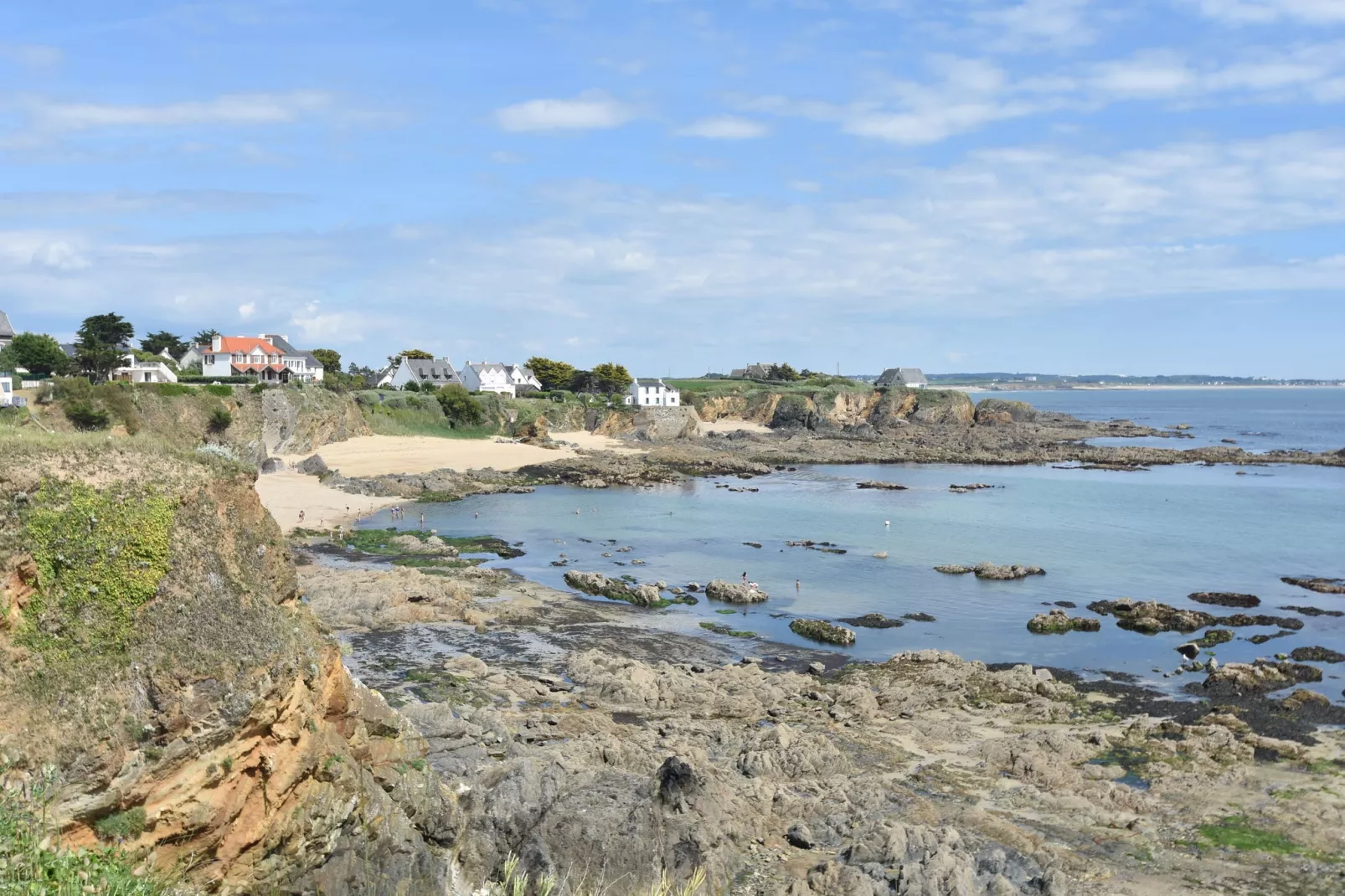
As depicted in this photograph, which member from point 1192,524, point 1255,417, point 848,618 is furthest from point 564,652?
point 1255,417

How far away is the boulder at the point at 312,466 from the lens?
61281 mm

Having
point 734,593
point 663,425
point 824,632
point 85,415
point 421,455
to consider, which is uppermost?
point 85,415

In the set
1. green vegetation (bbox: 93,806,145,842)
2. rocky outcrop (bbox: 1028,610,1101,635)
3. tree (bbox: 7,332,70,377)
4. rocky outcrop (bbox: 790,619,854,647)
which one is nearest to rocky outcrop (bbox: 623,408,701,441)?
tree (bbox: 7,332,70,377)

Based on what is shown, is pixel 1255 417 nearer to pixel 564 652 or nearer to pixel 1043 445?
pixel 1043 445

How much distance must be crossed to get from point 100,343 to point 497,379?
46811 millimetres

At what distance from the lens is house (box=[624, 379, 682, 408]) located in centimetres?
10462

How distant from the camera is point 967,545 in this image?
153ft

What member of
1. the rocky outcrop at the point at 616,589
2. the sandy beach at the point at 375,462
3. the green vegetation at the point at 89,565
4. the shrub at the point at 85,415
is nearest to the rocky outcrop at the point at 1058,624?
the rocky outcrop at the point at 616,589

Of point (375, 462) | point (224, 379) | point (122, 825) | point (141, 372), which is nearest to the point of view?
point (122, 825)

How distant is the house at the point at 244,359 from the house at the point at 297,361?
200cm

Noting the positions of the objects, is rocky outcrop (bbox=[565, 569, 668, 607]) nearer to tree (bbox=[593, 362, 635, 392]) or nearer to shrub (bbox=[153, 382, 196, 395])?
shrub (bbox=[153, 382, 196, 395])

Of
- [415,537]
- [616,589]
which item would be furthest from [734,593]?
[415,537]

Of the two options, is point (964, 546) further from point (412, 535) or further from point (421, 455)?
point (421, 455)

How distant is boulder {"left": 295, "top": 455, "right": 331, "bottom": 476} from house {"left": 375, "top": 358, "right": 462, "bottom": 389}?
42.7m
